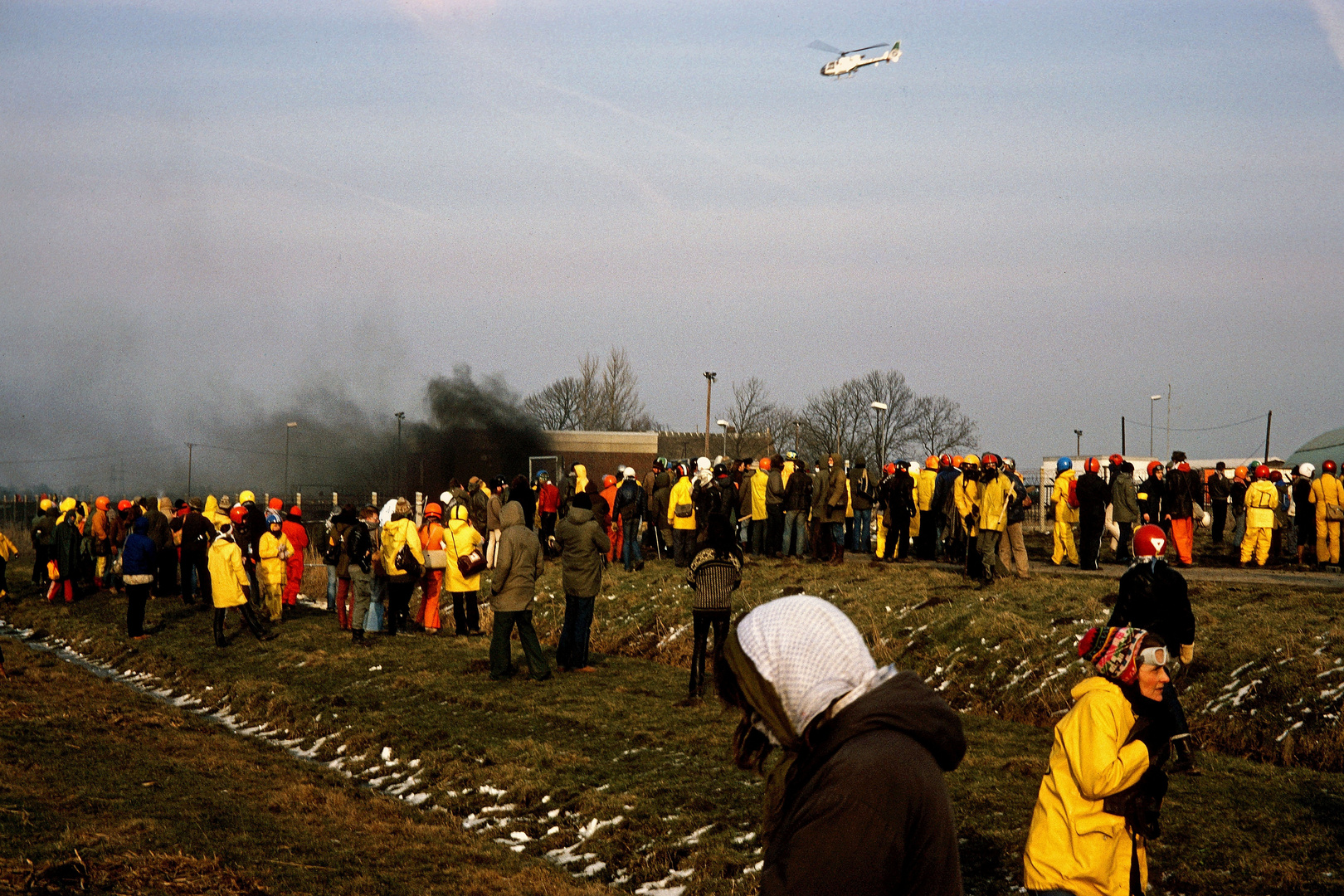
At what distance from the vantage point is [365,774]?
36.7 feet

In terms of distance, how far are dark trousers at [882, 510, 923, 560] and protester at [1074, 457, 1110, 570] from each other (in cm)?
321

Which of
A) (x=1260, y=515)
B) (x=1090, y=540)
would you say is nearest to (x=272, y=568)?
(x=1090, y=540)

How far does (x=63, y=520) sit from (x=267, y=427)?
174 feet

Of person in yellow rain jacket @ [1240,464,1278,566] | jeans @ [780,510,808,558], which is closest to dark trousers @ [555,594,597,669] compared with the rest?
jeans @ [780,510,808,558]

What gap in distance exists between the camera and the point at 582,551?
14078 millimetres

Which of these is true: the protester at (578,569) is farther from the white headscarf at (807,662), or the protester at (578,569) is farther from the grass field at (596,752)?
the white headscarf at (807,662)

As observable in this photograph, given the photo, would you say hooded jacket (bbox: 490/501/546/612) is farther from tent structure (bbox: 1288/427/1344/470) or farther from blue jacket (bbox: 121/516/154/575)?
tent structure (bbox: 1288/427/1344/470)

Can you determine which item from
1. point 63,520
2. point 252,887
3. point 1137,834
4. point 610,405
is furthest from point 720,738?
point 610,405

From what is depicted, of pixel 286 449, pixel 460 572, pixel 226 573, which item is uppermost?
pixel 286 449

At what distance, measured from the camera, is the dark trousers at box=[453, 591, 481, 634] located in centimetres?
1847

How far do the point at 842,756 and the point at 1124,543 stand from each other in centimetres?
1979

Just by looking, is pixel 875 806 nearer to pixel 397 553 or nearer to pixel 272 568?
pixel 397 553

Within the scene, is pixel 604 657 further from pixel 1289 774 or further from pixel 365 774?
pixel 1289 774

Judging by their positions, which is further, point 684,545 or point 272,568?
point 684,545
